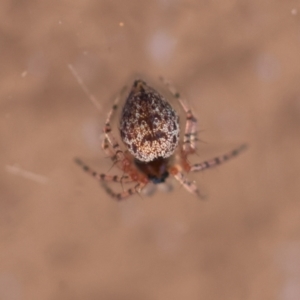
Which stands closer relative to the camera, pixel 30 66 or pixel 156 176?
pixel 156 176

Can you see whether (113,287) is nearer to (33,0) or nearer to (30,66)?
(30,66)

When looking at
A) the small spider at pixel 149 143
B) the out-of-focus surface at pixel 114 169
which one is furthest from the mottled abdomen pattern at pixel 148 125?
the out-of-focus surface at pixel 114 169

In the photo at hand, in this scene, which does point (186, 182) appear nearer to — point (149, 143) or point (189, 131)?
point (189, 131)

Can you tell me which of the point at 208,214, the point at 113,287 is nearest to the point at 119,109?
the point at 208,214

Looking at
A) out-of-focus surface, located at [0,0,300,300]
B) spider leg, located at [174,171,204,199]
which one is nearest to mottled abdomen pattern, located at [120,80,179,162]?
spider leg, located at [174,171,204,199]

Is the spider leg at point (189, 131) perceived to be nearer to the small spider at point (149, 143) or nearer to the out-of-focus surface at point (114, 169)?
the small spider at point (149, 143)

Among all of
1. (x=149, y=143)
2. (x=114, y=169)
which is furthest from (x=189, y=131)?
(x=114, y=169)

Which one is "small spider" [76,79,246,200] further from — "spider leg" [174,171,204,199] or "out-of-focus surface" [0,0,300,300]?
"out-of-focus surface" [0,0,300,300]
